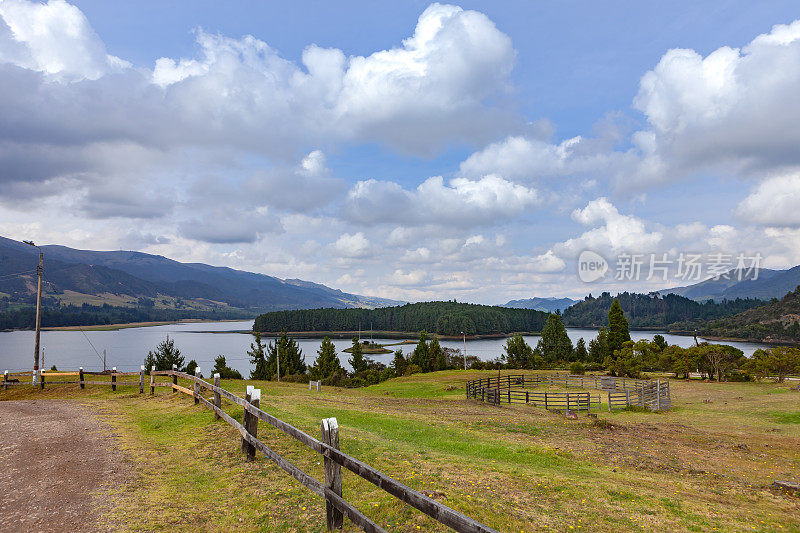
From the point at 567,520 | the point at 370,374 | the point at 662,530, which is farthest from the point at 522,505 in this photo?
the point at 370,374

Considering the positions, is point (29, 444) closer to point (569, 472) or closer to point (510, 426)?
point (569, 472)

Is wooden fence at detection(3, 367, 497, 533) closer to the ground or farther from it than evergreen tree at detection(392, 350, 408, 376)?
farther from it

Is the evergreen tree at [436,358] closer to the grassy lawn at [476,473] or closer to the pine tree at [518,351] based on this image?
the pine tree at [518,351]

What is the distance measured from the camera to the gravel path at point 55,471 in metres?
7.10

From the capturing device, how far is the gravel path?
710cm

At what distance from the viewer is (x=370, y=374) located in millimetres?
75000

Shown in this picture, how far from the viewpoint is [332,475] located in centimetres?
649

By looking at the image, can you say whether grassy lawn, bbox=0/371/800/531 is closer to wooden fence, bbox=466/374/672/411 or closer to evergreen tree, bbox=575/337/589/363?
wooden fence, bbox=466/374/672/411

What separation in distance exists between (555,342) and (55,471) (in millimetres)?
103826

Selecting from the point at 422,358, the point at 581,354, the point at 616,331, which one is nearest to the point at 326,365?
the point at 422,358

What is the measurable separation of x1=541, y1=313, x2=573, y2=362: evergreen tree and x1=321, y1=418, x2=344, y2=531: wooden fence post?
97.7 metres

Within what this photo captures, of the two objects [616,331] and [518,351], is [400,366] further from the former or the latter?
[616,331]

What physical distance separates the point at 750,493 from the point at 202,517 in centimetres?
1327

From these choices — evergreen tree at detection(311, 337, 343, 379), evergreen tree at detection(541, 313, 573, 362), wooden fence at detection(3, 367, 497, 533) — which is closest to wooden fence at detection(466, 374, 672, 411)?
wooden fence at detection(3, 367, 497, 533)
